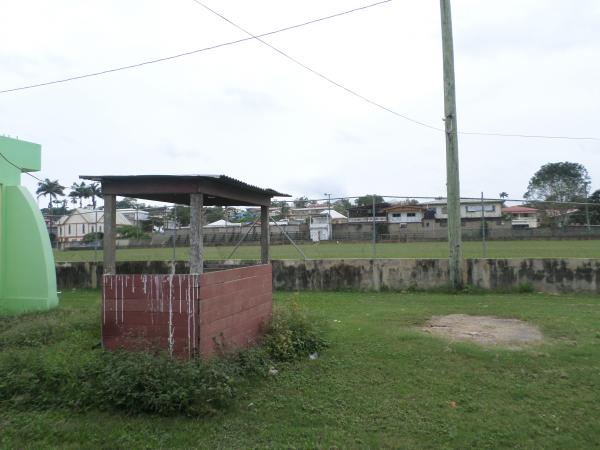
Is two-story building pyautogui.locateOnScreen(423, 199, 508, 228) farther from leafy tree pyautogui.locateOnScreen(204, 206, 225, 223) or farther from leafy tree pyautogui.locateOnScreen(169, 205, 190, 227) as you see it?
leafy tree pyautogui.locateOnScreen(169, 205, 190, 227)

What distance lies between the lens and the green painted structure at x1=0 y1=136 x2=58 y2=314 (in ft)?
32.9

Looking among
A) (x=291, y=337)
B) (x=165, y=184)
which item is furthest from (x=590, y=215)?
(x=165, y=184)

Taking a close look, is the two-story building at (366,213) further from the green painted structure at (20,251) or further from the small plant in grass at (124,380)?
the small plant in grass at (124,380)

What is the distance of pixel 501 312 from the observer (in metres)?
9.39

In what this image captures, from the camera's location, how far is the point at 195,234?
5527 mm

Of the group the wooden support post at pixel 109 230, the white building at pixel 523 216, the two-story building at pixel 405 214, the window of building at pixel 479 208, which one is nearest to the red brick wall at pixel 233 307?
the wooden support post at pixel 109 230

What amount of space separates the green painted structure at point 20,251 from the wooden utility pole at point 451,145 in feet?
30.7

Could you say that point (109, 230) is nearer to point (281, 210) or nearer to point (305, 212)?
point (281, 210)

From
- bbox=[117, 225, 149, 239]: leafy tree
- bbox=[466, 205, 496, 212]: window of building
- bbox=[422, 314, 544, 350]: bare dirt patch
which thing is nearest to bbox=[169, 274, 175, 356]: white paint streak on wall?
bbox=[422, 314, 544, 350]: bare dirt patch

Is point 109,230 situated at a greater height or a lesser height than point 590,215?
lesser

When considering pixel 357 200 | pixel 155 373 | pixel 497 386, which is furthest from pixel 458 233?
pixel 155 373

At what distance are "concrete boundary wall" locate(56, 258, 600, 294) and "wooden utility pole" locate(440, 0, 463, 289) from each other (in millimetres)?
720

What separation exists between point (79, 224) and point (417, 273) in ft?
44.5

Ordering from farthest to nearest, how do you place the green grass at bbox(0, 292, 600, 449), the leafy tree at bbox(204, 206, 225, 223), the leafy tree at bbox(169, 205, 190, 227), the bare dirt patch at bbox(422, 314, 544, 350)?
the leafy tree at bbox(169, 205, 190, 227) < the leafy tree at bbox(204, 206, 225, 223) < the bare dirt patch at bbox(422, 314, 544, 350) < the green grass at bbox(0, 292, 600, 449)
